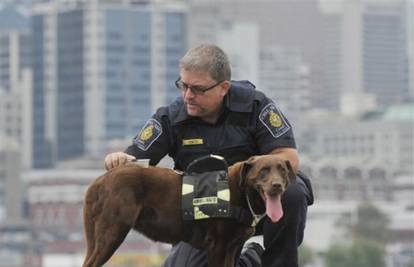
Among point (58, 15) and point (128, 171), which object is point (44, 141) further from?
point (128, 171)

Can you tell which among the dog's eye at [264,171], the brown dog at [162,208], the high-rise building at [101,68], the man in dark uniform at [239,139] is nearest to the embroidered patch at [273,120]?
the man in dark uniform at [239,139]

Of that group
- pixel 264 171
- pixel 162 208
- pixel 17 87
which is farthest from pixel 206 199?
pixel 17 87

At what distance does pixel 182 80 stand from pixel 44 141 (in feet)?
578

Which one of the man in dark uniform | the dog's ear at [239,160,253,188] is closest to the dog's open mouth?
the dog's ear at [239,160,253,188]

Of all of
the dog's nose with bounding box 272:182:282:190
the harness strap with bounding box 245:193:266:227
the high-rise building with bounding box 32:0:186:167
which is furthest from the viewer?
the high-rise building with bounding box 32:0:186:167

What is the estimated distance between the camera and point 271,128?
24.7 ft

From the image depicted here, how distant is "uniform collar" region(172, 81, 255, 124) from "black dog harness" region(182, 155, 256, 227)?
1.46 ft

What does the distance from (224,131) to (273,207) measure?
2.47 ft

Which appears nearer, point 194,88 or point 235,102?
point 194,88

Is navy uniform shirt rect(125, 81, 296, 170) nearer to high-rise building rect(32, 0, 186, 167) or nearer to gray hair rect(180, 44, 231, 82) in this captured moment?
gray hair rect(180, 44, 231, 82)

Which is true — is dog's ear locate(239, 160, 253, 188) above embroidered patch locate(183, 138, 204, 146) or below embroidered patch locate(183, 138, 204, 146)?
below

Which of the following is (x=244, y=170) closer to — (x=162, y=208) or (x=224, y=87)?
(x=162, y=208)

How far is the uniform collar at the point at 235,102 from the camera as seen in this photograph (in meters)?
7.50

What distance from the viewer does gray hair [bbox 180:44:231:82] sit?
7176mm
